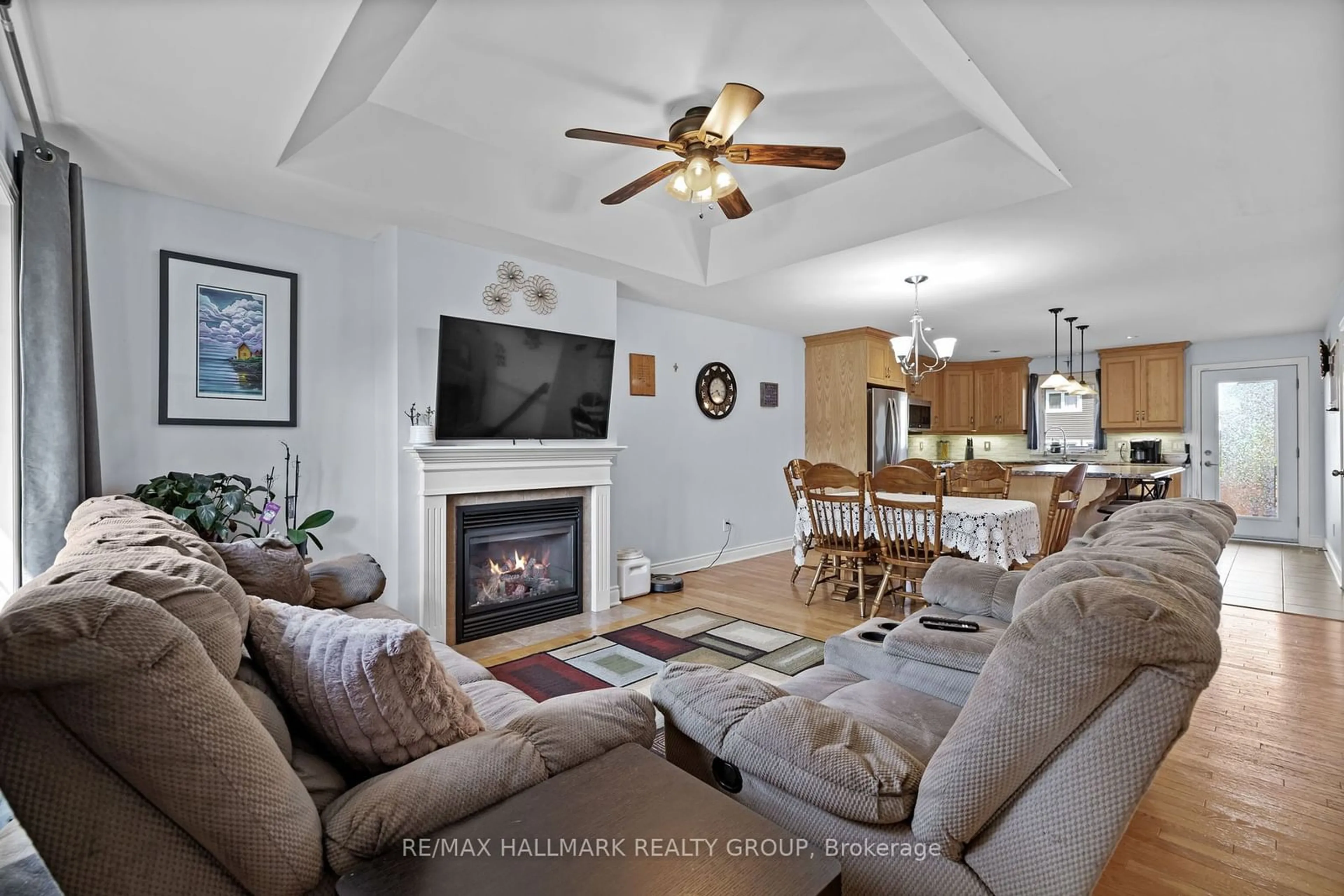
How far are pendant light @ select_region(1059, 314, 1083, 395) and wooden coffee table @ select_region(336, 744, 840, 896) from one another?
6040 millimetres

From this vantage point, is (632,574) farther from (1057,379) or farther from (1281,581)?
(1281,581)

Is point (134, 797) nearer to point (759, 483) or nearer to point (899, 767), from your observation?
point (899, 767)

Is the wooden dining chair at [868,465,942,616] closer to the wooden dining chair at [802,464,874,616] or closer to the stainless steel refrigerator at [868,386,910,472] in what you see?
the wooden dining chair at [802,464,874,616]

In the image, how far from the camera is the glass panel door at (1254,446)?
645cm

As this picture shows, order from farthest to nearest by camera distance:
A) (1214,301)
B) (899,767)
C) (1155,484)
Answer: (1155,484) < (1214,301) < (899,767)

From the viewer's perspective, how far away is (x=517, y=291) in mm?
3814

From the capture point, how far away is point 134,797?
77cm

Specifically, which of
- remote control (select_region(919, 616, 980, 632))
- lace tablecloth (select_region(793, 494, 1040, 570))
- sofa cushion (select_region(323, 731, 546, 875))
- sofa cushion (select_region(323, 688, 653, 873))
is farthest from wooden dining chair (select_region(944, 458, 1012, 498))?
sofa cushion (select_region(323, 731, 546, 875))

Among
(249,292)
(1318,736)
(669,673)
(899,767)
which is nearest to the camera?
(899,767)

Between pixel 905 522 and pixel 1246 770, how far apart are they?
74.2 inches

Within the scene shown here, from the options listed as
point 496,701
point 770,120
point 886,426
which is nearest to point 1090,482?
point 886,426

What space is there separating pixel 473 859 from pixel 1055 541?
4.38 m

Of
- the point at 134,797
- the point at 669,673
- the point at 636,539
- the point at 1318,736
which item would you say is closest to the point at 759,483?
the point at 636,539

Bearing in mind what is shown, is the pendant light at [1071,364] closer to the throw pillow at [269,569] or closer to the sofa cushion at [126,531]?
the throw pillow at [269,569]
